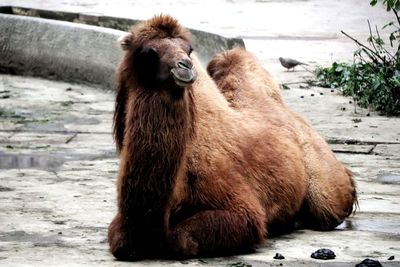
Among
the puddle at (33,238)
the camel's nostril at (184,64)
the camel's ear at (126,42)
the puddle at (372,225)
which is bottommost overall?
the puddle at (33,238)

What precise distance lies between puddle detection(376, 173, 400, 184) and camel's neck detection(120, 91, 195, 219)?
3138 millimetres

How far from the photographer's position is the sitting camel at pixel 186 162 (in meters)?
5.97

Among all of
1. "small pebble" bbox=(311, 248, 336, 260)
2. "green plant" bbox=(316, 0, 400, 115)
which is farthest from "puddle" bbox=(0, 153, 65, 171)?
"green plant" bbox=(316, 0, 400, 115)

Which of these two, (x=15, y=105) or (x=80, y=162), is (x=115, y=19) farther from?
(x=80, y=162)

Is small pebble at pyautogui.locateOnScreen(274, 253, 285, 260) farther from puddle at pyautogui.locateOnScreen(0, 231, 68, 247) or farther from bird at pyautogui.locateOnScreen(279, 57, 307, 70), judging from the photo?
bird at pyautogui.locateOnScreen(279, 57, 307, 70)

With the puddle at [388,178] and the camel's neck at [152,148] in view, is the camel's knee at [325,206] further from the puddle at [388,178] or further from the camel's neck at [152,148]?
the camel's neck at [152,148]

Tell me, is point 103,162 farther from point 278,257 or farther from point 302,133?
point 278,257

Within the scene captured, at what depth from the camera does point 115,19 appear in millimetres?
15172

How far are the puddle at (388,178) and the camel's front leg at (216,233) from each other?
2.57 metres

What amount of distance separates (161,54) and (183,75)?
0.84 feet

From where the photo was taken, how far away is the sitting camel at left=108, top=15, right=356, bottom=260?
5.97 m

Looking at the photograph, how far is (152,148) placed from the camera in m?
5.93

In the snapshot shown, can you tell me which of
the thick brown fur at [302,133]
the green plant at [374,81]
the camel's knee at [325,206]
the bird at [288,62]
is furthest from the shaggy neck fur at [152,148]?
the bird at [288,62]

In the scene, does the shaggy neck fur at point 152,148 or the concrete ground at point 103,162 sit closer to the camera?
the shaggy neck fur at point 152,148
